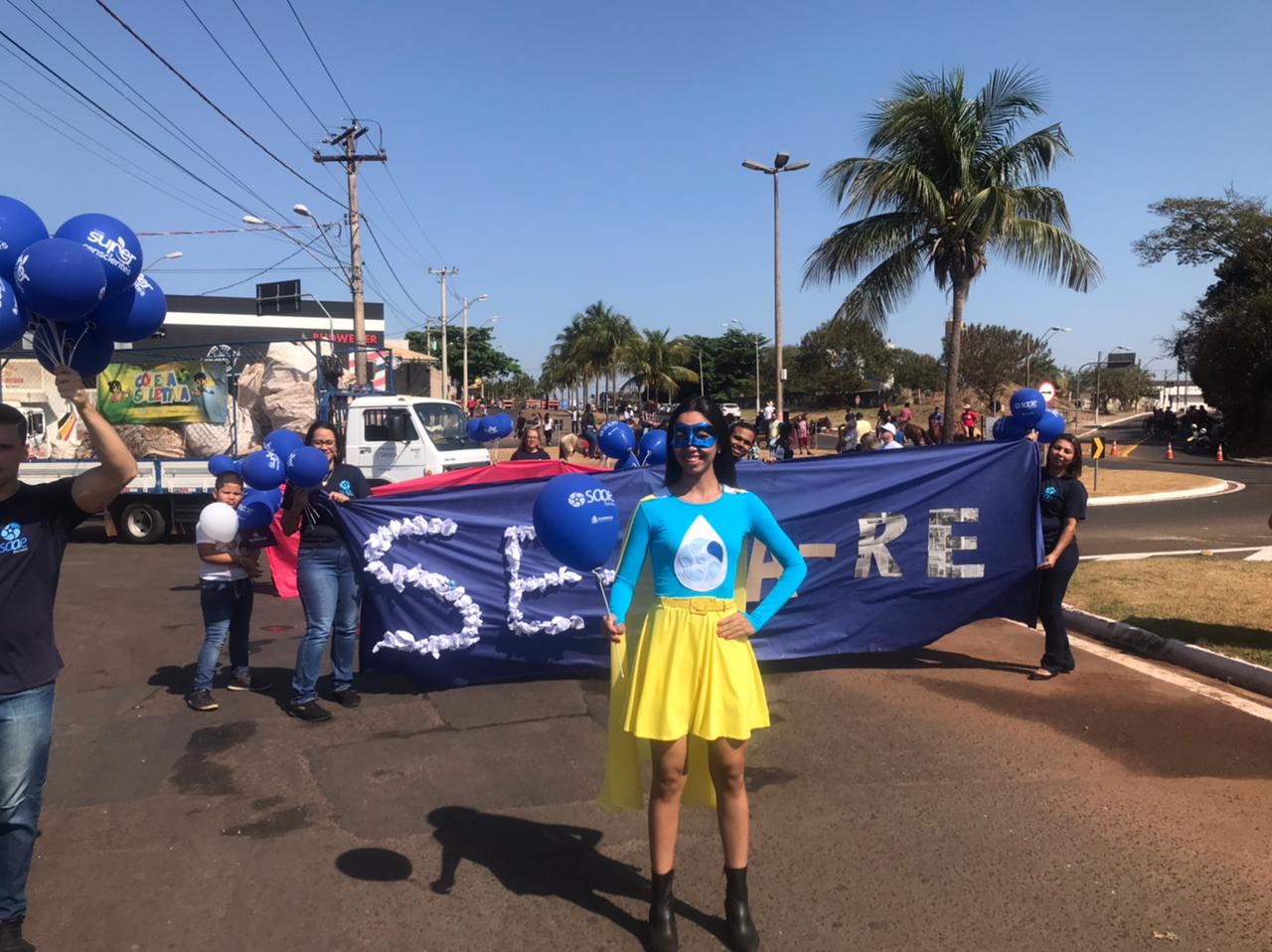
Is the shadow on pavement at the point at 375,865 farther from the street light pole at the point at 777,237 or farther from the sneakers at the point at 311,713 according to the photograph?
the street light pole at the point at 777,237

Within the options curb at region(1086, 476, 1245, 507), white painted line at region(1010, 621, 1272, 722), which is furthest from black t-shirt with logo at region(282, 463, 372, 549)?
curb at region(1086, 476, 1245, 507)

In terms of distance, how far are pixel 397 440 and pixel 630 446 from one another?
22.1 ft

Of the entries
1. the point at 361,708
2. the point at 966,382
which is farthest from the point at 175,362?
the point at 966,382

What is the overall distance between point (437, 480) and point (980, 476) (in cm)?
436

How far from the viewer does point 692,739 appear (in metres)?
3.42

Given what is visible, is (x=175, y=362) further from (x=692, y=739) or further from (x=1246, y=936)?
(x=1246, y=936)

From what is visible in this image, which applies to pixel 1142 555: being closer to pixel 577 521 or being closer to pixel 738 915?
pixel 738 915

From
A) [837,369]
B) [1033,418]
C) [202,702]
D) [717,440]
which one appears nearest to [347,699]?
[202,702]

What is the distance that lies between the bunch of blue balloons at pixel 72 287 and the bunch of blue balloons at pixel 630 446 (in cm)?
504

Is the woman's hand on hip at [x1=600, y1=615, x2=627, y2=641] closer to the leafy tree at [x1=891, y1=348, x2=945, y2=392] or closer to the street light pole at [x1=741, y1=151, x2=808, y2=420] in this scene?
the street light pole at [x1=741, y1=151, x2=808, y2=420]

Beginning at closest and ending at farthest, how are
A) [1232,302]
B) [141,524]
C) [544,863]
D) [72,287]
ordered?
1. [72,287]
2. [544,863]
3. [141,524]
4. [1232,302]

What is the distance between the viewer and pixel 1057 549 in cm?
642

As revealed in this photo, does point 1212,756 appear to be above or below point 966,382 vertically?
below

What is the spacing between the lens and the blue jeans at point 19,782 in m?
3.07
